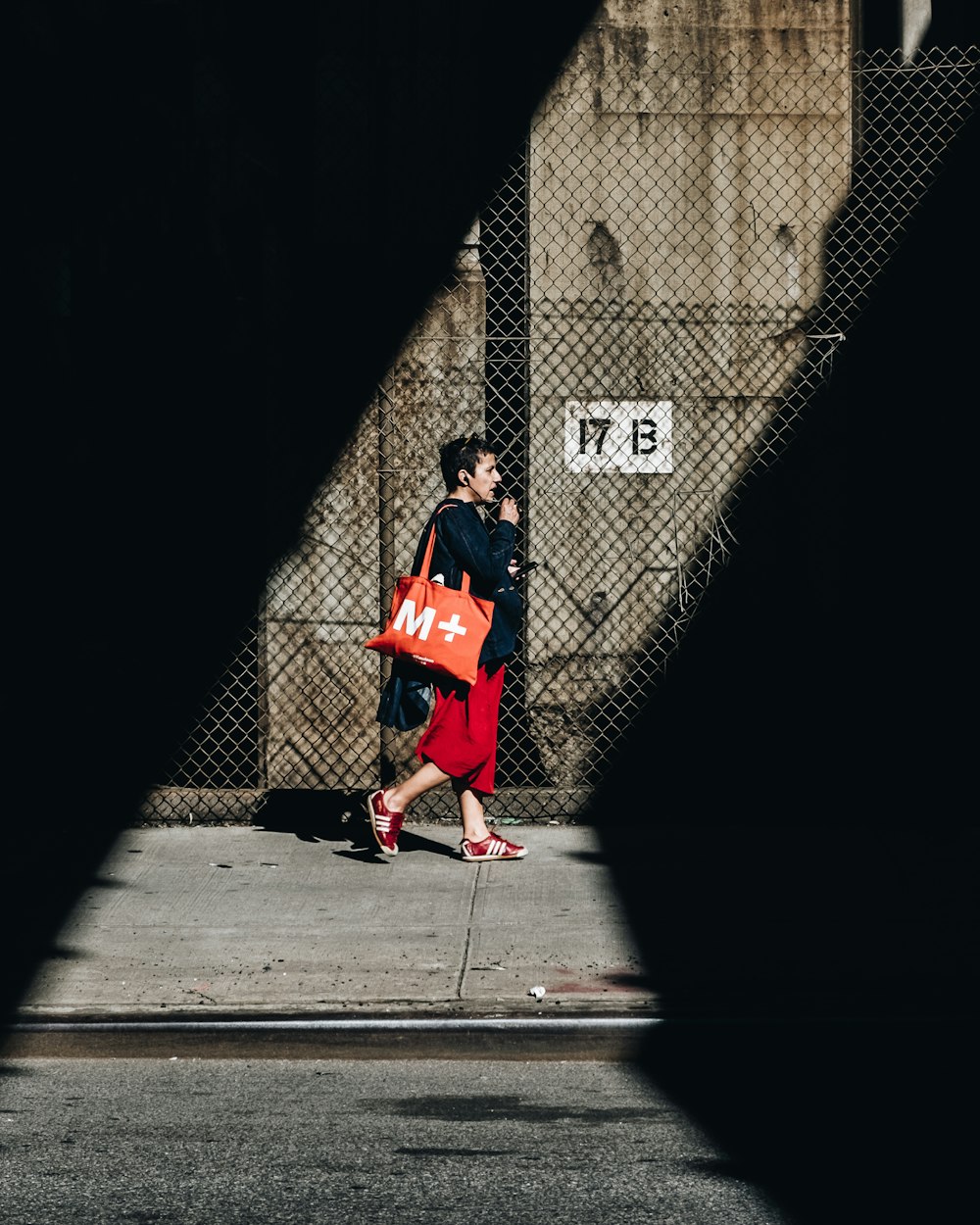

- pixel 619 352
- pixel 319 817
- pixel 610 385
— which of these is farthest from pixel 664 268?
pixel 319 817

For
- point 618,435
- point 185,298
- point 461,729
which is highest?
point 185,298

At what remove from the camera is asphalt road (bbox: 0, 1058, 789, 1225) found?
447cm

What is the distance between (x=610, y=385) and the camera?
8742mm

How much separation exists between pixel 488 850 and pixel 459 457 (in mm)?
1832

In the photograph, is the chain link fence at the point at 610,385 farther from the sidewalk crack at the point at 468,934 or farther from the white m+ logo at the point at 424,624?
the white m+ logo at the point at 424,624

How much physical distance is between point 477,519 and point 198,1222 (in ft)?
13.0

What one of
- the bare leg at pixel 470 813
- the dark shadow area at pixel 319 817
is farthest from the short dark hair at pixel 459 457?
the dark shadow area at pixel 319 817

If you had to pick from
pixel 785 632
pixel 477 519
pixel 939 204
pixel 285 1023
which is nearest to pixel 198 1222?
pixel 285 1023

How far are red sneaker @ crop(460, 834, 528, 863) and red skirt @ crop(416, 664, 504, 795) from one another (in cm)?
37

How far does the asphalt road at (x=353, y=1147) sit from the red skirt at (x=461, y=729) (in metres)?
2.21

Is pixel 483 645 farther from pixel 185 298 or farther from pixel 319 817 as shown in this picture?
pixel 185 298

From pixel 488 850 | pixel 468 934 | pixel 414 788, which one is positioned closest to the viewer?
pixel 468 934

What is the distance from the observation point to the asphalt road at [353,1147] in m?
4.47

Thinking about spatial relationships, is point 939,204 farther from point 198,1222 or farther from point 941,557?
point 198,1222
